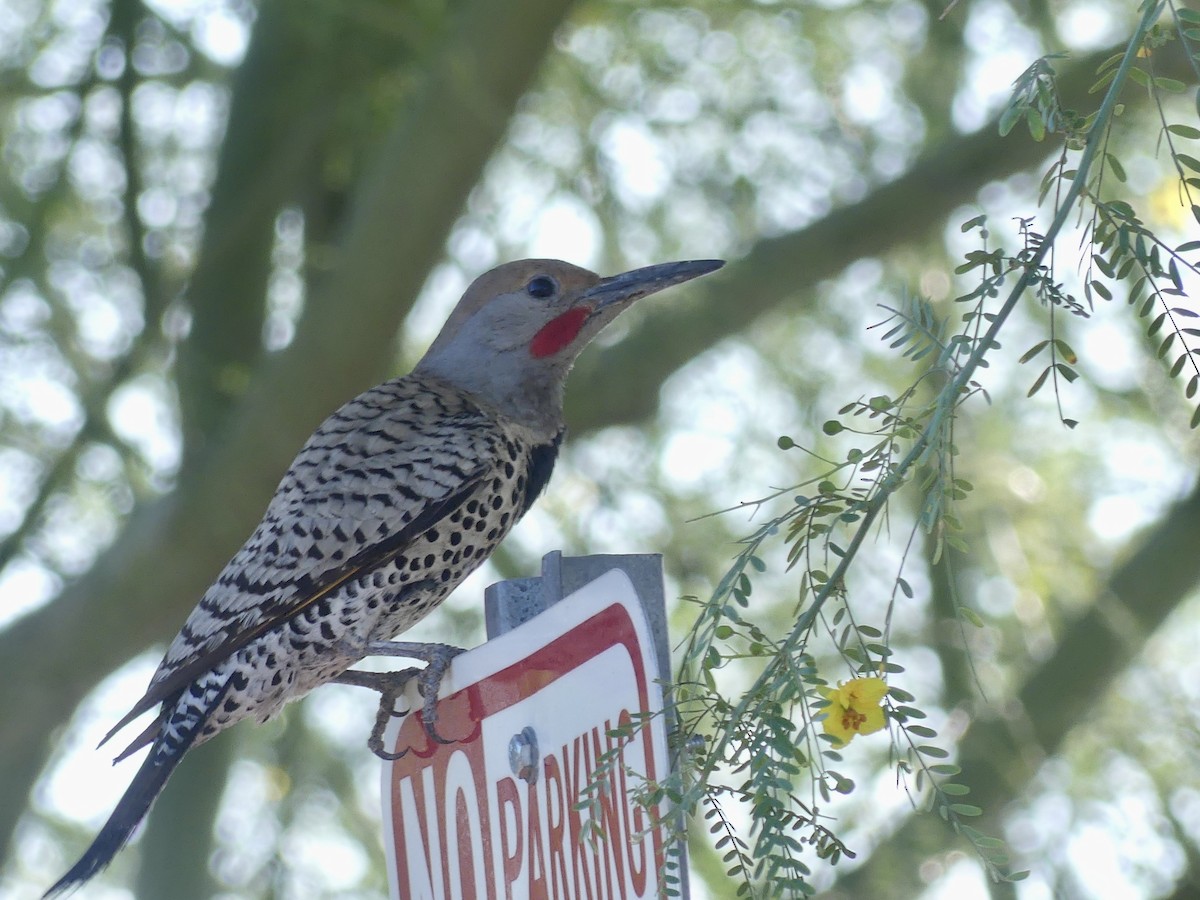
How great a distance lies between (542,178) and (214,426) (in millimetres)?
1344

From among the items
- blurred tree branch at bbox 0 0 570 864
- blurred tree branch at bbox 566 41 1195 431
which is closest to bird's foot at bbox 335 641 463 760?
blurred tree branch at bbox 0 0 570 864

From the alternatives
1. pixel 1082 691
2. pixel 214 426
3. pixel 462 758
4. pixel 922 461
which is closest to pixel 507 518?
pixel 462 758

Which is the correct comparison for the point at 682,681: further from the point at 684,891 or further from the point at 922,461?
the point at 922,461

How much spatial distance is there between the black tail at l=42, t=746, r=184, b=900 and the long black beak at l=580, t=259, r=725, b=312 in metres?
1.28

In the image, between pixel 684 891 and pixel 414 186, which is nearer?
pixel 684 891

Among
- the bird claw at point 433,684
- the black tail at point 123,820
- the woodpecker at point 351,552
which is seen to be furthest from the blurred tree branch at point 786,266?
the bird claw at point 433,684

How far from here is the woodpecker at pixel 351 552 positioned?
9.84 feet

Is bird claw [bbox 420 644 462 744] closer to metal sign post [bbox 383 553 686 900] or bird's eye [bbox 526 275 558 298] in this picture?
metal sign post [bbox 383 553 686 900]

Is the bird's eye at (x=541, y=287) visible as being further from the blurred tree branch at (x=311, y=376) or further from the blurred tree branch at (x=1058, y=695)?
the blurred tree branch at (x=1058, y=695)

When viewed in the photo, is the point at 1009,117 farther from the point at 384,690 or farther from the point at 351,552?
the point at 351,552

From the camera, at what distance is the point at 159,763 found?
2955 millimetres

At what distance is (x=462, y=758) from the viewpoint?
213 centimetres

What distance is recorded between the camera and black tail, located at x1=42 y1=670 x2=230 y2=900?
2656 millimetres

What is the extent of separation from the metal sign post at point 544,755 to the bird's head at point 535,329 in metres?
1.25
